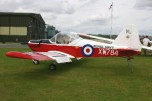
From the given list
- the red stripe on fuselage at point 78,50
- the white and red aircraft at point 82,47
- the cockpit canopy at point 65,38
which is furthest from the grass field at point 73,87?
the cockpit canopy at point 65,38

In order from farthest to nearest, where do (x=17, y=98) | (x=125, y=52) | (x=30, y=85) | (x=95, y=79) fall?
(x=125, y=52), (x=95, y=79), (x=30, y=85), (x=17, y=98)

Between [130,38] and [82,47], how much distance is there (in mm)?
2610

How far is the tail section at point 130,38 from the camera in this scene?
39.8 ft

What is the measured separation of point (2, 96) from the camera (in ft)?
23.7

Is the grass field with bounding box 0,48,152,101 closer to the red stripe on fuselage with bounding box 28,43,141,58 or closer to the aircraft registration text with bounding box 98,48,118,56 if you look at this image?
the red stripe on fuselage with bounding box 28,43,141,58

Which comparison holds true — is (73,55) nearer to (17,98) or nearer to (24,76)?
(24,76)

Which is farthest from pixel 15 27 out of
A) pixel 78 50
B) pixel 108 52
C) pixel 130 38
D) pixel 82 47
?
pixel 130 38

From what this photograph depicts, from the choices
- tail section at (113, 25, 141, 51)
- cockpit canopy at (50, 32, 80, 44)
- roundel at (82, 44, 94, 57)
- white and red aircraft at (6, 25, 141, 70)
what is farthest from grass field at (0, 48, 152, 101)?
cockpit canopy at (50, 32, 80, 44)

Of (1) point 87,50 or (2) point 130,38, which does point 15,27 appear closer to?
(1) point 87,50

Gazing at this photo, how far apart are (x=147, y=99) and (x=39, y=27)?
79.0 metres

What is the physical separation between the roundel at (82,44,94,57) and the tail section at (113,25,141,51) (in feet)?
4.72

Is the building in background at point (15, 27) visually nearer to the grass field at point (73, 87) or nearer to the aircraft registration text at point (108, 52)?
the aircraft registration text at point (108, 52)

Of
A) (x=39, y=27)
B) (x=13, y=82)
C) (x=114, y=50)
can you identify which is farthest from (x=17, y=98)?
(x=39, y=27)

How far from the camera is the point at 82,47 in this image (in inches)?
529
